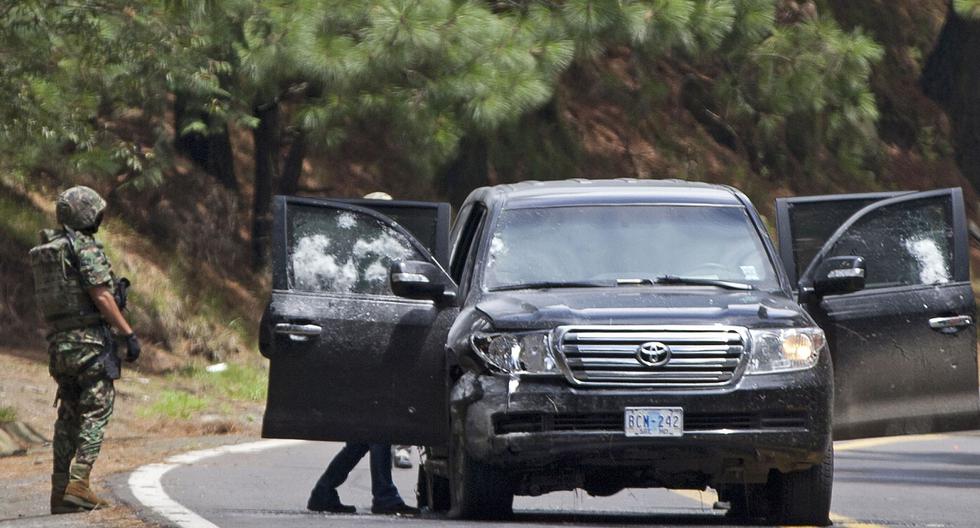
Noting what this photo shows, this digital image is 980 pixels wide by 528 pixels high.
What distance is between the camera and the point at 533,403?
9594 mm

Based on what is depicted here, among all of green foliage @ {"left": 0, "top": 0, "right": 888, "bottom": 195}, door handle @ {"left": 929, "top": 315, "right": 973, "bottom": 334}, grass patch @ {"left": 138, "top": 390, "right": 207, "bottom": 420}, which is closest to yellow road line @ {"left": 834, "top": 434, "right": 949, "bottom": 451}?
green foliage @ {"left": 0, "top": 0, "right": 888, "bottom": 195}

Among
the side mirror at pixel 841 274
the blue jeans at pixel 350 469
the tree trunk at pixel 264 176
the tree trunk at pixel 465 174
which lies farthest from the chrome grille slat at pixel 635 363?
the tree trunk at pixel 465 174

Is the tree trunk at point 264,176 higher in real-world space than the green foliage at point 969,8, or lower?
lower

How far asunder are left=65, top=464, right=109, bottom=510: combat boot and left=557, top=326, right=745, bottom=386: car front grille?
3.43m

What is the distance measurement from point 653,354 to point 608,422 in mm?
374

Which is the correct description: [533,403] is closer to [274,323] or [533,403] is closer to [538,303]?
[538,303]

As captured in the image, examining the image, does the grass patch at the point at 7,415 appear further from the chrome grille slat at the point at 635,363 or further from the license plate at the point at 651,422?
the license plate at the point at 651,422

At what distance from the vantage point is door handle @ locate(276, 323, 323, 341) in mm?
10773

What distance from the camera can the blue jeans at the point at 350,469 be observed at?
12.6 metres

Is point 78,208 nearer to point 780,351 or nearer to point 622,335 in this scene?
point 622,335

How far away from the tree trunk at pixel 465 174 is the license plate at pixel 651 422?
17.4 metres

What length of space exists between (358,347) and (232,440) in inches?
327

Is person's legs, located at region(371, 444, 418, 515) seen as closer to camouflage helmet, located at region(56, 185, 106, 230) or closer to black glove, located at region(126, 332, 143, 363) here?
black glove, located at region(126, 332, 143, 363)

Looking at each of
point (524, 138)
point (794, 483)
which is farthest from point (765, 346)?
point (524, 138)
